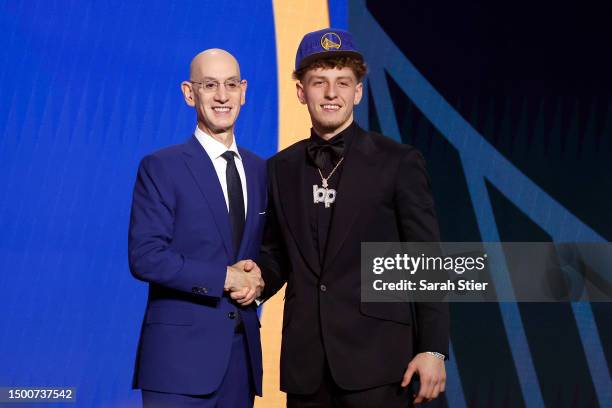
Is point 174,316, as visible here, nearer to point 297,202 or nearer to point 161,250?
point 161,250

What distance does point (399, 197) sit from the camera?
2676 millimetres

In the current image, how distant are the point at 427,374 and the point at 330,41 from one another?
Answer: 113 cm

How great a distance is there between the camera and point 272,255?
115 inches

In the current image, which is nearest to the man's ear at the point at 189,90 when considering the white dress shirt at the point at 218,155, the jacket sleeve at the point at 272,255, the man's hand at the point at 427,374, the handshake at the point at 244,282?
the white dress shirt at the point at 218,155

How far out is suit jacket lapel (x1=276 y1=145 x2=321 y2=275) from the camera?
2.67 meters

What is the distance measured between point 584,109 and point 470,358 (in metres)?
1.59

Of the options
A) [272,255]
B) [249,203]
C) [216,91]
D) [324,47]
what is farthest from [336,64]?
[272,255]

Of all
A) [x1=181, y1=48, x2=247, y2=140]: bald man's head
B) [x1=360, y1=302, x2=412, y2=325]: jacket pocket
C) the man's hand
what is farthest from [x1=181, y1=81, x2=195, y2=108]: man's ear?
the man's hand

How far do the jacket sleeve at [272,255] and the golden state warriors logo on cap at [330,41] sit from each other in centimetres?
48

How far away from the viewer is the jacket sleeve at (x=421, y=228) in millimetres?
2635

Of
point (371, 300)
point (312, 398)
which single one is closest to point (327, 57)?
point (371, 300)

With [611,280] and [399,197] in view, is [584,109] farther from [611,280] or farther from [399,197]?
[399,197]

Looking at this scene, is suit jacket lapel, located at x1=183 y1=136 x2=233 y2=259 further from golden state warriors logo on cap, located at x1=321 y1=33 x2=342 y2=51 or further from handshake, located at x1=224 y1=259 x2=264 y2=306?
golden state warriors logo on cap, located at x1=321 y1=33 x2=342 y2=51

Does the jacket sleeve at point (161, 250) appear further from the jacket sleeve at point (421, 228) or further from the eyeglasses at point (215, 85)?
the jacket sleeve at point (421, 228)
